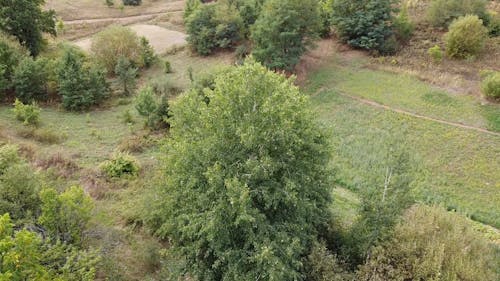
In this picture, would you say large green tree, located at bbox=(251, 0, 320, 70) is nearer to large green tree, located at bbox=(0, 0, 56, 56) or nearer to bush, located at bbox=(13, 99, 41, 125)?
bush, located at bbox=(13, 99, 41, 125)

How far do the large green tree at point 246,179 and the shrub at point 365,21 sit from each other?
2646 centimetres

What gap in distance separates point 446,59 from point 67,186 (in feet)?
110

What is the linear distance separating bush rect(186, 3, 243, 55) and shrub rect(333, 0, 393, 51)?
10557mm

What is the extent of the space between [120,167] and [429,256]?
16.7 metres

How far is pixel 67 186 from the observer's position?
2123cm

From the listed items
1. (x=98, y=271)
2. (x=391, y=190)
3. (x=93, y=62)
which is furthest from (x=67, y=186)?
(x=93, y=62)

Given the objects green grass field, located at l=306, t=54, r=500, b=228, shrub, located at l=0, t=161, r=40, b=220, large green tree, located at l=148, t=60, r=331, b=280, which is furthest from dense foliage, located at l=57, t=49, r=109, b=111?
large green tree, located at l=148, t=60, r=331, b=280

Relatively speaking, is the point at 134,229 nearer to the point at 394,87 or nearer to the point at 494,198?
the point at 494,198

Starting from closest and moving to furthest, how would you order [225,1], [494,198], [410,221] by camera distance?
[410,221]
[494,198]
[225,1]

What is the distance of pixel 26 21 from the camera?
39.0 m

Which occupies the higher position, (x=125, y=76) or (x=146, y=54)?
(x=146, y=54)

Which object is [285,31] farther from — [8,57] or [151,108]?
[8,57]

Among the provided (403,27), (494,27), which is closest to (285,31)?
(403,27)

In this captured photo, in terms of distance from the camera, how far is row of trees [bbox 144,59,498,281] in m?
14.9
